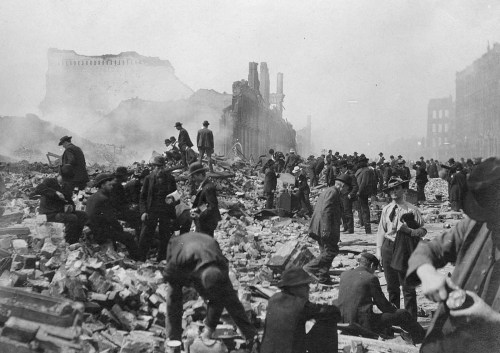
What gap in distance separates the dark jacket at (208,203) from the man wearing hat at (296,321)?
3038 millimetres

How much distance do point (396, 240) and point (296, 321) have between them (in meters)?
2.33

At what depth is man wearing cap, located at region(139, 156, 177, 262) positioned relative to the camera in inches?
308

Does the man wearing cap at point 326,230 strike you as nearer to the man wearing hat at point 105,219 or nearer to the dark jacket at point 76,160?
the man wearing hat at point 105,219

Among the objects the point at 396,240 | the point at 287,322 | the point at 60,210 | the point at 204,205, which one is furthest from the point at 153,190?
the point at 287,322

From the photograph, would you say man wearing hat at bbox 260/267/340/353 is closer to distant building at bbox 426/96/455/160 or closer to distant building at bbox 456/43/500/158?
distant building at bbox 456/43/500/158

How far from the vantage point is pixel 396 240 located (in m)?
5.75

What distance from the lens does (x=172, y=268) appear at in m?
4.50

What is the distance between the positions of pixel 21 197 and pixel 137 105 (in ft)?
93.2

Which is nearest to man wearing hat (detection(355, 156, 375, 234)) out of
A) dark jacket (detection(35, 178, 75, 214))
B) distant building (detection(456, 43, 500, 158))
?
dark jacket (detection(35, 178, 75, 214))

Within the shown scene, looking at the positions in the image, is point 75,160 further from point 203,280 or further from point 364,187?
point 364,187

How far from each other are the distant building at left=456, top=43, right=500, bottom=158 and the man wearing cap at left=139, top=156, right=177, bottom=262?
2051 inches

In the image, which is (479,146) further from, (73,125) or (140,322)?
(140,322)

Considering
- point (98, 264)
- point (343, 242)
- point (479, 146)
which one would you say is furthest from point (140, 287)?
point (479, 146)

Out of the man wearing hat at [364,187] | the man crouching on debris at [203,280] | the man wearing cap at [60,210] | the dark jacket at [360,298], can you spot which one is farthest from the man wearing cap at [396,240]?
the man wearing hat at [364,187]
